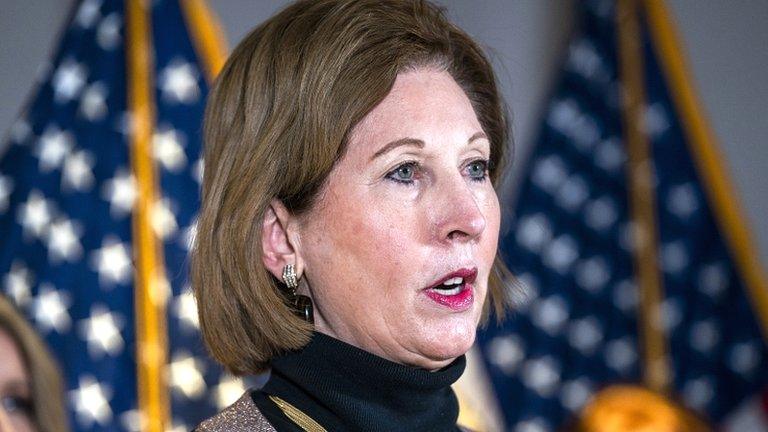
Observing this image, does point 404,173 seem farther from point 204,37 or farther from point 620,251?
point 620,251

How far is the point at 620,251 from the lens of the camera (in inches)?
155

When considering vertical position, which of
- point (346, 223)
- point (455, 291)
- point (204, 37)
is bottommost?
point (455, 291)

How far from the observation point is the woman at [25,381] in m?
2.40

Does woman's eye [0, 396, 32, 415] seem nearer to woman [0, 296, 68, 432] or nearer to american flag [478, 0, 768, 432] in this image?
woman [0, 296, 68, 432]

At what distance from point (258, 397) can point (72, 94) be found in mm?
1460

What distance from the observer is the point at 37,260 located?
2.68m

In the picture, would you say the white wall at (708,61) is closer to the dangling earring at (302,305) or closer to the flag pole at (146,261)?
the flag pole at (146,261)

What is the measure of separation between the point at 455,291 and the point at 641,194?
8.43ft

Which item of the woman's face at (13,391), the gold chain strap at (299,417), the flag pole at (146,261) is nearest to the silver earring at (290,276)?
the gold chain strap at (299,417)

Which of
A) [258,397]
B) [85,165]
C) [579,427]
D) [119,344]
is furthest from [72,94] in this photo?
[579,427]

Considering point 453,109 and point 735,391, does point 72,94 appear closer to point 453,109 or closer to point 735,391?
point 453,109

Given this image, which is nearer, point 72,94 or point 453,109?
point 453,109

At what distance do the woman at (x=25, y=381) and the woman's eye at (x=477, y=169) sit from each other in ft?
4.46

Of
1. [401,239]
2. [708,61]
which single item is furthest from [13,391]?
[708,61]
